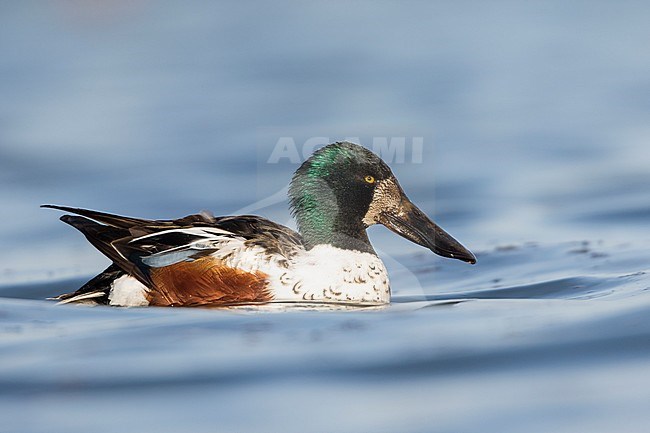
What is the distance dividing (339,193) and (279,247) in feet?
1.60

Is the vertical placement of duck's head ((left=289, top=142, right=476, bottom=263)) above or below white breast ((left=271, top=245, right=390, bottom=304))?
above

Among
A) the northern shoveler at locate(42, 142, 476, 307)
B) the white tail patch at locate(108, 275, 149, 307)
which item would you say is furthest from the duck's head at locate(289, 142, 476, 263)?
the white tail patch at locate(108, 275, 149, 307)

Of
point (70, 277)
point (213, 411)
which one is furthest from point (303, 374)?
point (70, 277)

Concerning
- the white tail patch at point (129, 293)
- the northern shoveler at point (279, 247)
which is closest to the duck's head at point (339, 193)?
the northern shoveler at point (279, 247)

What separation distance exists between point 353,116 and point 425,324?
4.39 metres

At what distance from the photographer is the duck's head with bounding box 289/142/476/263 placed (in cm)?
714

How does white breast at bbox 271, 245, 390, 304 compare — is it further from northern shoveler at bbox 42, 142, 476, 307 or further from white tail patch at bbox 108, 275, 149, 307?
white tail patch at bbox 108, 275, 149, 307

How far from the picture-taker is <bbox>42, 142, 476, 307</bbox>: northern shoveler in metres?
6.84

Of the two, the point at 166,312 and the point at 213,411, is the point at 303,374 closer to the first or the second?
the point at 213,411

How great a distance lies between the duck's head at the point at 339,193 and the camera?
7.14 meters

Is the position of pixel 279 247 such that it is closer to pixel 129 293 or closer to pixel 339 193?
pixel 339 193

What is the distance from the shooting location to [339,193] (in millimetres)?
7168

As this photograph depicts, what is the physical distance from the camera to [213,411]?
17.1 ft

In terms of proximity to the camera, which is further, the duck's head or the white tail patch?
the duck's head
